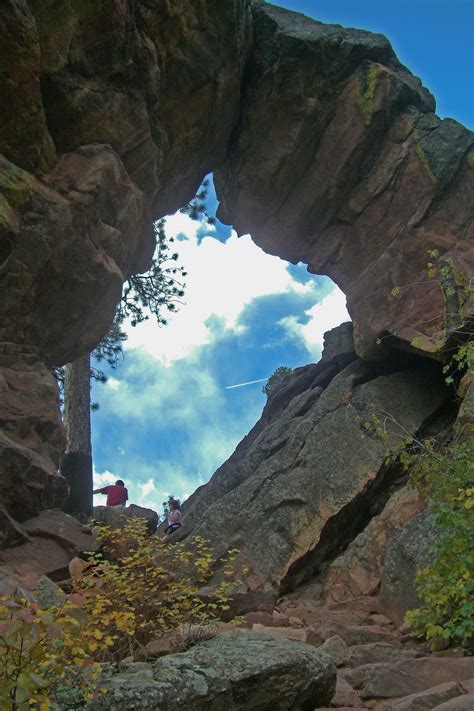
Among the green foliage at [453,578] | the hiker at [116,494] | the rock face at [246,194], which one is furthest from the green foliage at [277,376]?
the green foliage at [453,578]

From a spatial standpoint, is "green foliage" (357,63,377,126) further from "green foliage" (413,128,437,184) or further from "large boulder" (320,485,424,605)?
"large boulder" (320,485,424,605)

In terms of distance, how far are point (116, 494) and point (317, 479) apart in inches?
236

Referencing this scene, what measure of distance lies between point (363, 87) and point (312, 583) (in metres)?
14.9

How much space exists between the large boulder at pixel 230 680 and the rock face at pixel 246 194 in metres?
5.81

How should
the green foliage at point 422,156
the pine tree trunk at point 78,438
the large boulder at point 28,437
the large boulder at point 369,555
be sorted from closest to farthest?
the large boulder at point 28,437, the large boulder at point 369,555, the pine tree trunk at point 78,438, the green foliage at point 422,156

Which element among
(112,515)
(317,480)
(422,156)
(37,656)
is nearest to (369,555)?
(317,480)

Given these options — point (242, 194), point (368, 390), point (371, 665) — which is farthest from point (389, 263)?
point (371, 665)

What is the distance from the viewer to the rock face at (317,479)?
46.1 feet

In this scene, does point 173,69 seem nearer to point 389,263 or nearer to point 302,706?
point 389,263

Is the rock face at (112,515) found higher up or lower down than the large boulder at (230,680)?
higher up

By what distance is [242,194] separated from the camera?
19.9 meters

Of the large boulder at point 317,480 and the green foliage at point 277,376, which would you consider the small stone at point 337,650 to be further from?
the green foliage at point 277,376

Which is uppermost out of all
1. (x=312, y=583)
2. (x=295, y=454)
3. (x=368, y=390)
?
(x=368, y=390)

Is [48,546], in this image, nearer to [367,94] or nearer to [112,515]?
[112,515]
